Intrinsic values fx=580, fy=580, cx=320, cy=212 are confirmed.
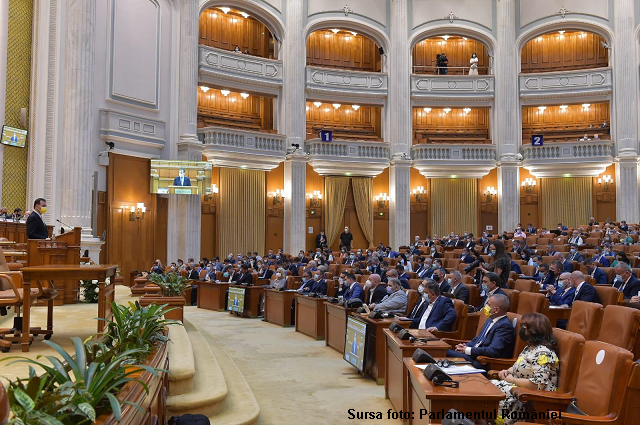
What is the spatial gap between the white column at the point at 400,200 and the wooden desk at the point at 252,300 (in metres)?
9.83

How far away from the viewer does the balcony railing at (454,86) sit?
21.5m

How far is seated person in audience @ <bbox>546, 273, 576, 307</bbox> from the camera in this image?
6506mm

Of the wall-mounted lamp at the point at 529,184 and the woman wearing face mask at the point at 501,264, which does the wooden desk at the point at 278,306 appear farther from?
the wall-mounted lamp at the point at 529,184

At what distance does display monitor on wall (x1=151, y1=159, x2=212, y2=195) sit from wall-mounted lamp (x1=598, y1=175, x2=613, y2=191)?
45.8 ft

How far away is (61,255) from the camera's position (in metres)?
6.85

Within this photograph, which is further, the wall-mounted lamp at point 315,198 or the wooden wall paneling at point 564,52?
the wooden wall paneling at point 564,52

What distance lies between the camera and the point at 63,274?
14.7 ft

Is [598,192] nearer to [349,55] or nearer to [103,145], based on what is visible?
[349,55]

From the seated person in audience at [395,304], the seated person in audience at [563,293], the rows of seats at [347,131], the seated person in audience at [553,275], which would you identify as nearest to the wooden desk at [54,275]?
the seated person in audience at [395,304]

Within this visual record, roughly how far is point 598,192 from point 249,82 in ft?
42.6

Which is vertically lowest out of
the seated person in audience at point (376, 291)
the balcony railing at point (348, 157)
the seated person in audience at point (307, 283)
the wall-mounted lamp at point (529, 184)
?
the seated person in audience at point (307, 283)

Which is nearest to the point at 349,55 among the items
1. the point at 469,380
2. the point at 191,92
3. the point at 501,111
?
the point at 501,111

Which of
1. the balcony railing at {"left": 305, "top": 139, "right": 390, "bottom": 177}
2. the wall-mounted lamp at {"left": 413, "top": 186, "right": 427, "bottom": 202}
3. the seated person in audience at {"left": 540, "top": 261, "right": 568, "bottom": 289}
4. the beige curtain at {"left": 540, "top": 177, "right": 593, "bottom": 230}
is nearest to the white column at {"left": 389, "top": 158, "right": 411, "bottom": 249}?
the balcony railing at {"left": 305, "top": 139, "right": 390, "bottom": 177}

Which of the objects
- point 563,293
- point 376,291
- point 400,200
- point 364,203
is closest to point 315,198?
point 364,203
